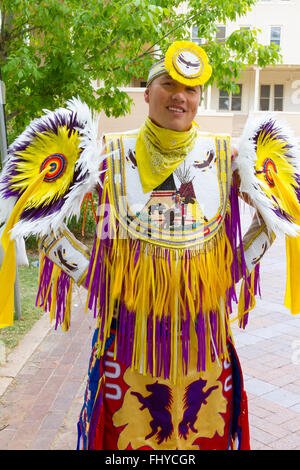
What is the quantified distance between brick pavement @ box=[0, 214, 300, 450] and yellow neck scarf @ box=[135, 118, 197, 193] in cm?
63

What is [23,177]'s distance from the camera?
172 centimetres

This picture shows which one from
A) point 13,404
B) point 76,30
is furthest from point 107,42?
point 13,404

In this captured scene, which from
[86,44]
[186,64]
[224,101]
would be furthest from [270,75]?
[186,64]

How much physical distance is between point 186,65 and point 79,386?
8.40 feet

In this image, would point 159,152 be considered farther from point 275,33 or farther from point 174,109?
point 275,33

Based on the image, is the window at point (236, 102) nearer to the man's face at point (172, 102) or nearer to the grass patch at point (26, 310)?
the grass patch at point (26, 310)

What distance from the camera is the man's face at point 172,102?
1.67m

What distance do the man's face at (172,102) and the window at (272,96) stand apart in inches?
924

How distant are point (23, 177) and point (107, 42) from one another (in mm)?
3787

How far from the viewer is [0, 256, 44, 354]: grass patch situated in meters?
4.36

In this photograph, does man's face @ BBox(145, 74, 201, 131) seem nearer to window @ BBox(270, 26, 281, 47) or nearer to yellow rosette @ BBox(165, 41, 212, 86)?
yellow rosette @ BBox(165, 41, 212, 86)

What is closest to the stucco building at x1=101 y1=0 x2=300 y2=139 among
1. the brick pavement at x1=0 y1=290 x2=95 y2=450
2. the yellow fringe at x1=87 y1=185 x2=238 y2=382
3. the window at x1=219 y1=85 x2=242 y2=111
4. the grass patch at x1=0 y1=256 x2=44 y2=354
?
the window at x1=219 y1=85 x2=242 y2=111

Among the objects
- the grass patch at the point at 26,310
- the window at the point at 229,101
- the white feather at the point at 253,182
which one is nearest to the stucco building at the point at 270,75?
→ the window at the point at 229,101
